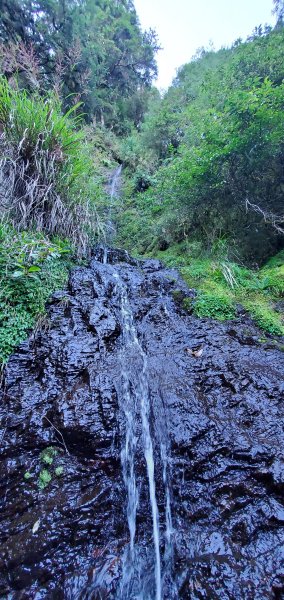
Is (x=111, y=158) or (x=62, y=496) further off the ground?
(x=111, y=158)

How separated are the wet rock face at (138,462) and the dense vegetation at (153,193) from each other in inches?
18.9

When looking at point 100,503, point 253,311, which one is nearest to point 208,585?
point 100,503

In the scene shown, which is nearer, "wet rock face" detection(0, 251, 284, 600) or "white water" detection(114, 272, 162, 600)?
"wet rock face" detection(0, 251, 284, 600)

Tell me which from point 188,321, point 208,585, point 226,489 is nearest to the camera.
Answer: point 208,585

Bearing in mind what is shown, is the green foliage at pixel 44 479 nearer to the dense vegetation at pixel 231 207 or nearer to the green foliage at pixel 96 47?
the dense vegetation at pixel 231 207

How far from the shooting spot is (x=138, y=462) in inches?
76.0

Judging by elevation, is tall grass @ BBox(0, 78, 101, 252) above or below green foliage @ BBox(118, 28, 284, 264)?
below

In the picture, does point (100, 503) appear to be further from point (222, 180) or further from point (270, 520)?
point (222, 180)

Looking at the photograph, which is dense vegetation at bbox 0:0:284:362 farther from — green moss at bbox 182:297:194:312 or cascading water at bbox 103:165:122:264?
cascading water at bbox 103:165:122:264

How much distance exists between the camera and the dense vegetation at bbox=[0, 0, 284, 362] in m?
2.93

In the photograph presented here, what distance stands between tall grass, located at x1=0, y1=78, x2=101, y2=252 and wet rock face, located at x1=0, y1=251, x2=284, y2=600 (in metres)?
1.24

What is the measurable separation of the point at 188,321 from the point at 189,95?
9.83 metres

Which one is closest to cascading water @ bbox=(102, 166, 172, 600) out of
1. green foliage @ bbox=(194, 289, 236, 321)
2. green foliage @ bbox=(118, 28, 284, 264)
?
green foliage @ bbox=(194, 289, 236, 321)

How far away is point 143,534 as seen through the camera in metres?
1.68
